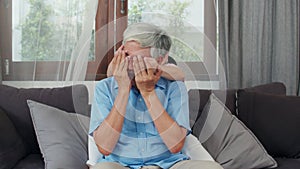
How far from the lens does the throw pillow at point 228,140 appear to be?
2.25m

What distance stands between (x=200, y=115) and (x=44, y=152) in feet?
2.60

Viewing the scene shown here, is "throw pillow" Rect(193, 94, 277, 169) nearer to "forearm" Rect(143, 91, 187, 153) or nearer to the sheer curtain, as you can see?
"forearm" Rect(143, 91, 187, 153)

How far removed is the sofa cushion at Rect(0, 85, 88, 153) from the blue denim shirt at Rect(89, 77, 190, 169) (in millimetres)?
363

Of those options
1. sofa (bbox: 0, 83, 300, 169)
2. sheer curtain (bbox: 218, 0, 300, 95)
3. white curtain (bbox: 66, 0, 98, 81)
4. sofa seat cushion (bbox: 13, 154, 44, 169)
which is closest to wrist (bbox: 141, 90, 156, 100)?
sofa (bbox: 0, 83, 300, 169)

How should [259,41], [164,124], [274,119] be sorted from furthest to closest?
[259,41]
[274,119]
[164,124]

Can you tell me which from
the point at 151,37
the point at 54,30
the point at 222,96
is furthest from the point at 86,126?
the point at 54,30

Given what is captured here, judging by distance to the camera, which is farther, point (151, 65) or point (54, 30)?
point (54, 30)

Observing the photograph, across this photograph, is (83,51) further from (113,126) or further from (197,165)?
(197,165)

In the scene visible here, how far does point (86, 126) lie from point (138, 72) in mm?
570

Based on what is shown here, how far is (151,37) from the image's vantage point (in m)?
1.71

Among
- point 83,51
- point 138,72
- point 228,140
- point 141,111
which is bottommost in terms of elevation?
point 228,140

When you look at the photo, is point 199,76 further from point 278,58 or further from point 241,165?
point 278,58

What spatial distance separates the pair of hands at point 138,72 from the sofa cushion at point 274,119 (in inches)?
37.4

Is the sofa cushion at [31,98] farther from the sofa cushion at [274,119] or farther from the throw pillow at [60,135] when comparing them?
the sofa cushion at [274,119]
